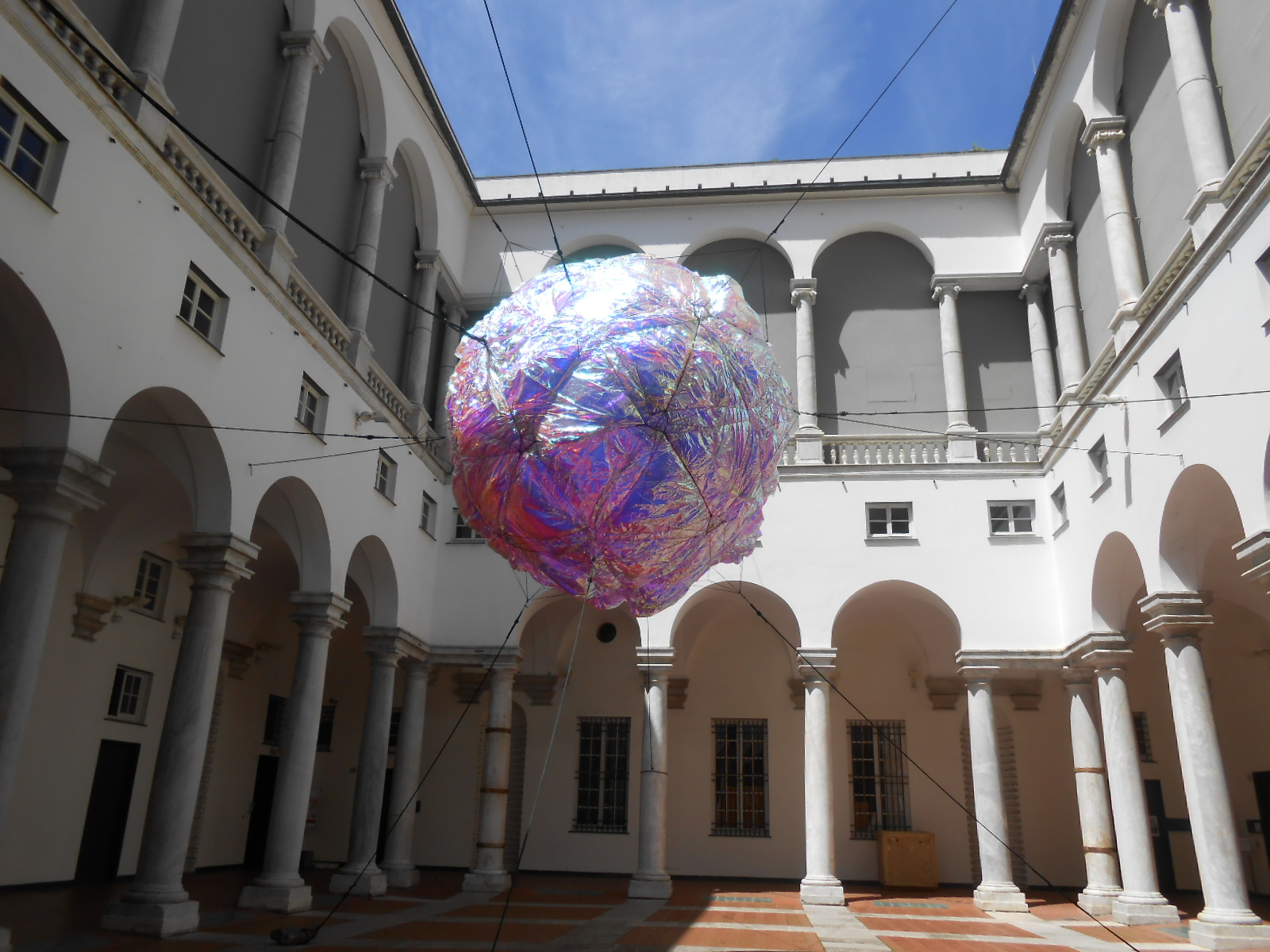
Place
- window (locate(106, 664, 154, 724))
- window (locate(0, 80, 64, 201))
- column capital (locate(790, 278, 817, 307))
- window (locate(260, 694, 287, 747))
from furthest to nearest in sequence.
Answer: window (locate(260, 694, 287, 747)), column capital (locate(790, 278, 817, 307)), window (locate(106, 664, 154, 724)), window (locate(0, 80, 64, 201))

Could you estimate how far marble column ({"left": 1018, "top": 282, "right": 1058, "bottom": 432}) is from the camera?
1858 cm

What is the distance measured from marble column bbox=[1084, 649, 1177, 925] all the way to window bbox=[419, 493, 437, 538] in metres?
12.1

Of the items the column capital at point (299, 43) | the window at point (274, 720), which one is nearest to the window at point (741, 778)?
the window at point (274, 720)

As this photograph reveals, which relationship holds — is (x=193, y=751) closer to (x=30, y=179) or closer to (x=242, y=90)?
(x=30, y=179)

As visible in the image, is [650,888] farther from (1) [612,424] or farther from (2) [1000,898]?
(1) [612,424]

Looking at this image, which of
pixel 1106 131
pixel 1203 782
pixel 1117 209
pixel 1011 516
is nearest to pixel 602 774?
pixel 1011 516

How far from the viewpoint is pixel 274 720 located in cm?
2073

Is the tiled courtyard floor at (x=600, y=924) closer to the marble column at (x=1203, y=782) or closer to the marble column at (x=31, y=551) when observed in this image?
the marble column at (x=1203, y=782)

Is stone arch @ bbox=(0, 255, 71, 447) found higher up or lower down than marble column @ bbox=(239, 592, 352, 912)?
higher up

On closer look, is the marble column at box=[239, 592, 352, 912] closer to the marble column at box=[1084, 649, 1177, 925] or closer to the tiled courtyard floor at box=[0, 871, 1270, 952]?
the tiled courtyard floor at box=[0, 871, 1270, 952]

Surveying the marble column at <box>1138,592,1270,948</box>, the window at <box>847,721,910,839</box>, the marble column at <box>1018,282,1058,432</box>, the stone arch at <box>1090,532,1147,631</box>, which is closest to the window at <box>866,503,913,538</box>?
the marble column at <box>1018,282,1058,432</box>

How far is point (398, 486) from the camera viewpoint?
1711 cm

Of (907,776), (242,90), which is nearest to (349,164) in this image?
(242,90)

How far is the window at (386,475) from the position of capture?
650 inches
